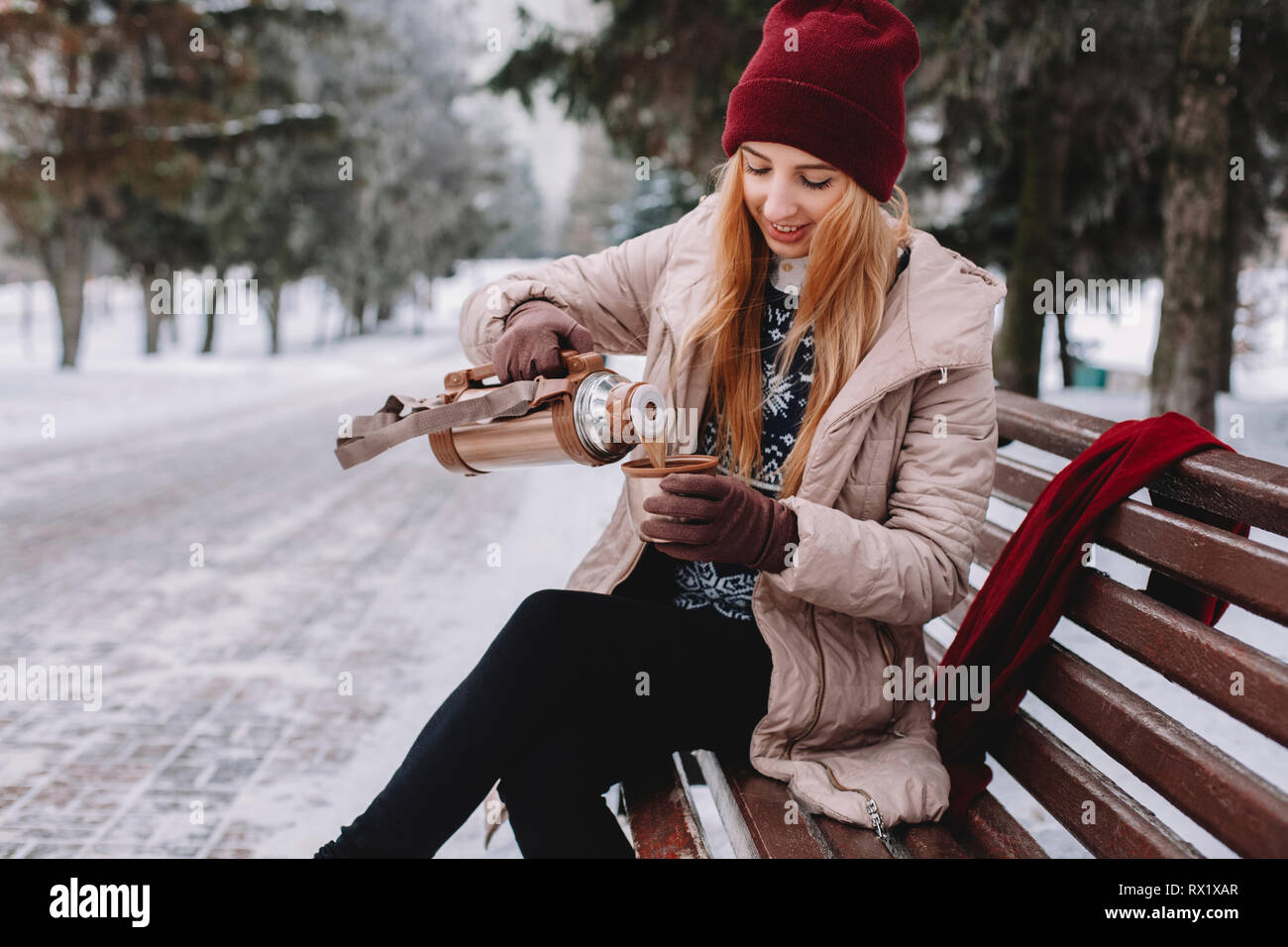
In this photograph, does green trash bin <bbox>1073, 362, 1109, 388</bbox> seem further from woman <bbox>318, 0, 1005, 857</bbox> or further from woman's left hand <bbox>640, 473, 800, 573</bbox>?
woman's left hand <bbox>640, 473, 800, 573</bbox>

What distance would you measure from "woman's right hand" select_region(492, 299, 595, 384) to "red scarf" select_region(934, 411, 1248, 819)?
96cm

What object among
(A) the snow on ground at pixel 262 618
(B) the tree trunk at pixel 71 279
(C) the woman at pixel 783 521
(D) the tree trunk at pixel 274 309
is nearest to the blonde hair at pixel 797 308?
(C) the woman at pixel 783 521

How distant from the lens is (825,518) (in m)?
2.02

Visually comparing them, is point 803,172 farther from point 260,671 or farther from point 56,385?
point 56,385

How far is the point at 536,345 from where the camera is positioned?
87.0 inches

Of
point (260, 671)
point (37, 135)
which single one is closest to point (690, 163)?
point (260, 671)

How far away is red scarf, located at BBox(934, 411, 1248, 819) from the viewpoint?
1.99 meters

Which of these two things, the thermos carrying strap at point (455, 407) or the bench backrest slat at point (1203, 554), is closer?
the bench backrest slat at point (1203, 554)

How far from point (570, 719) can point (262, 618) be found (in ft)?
11.4

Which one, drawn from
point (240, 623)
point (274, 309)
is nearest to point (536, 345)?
point (240, 623)

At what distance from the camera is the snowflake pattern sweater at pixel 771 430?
7.72ft

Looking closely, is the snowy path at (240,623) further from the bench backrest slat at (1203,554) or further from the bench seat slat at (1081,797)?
the bench backrest slat at (1203,554)

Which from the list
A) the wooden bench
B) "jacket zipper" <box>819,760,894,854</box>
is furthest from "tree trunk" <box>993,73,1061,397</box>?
"jacket zipper" <box>819,760,894,854</box>

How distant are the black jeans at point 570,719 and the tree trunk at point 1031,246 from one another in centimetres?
806
